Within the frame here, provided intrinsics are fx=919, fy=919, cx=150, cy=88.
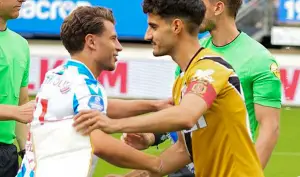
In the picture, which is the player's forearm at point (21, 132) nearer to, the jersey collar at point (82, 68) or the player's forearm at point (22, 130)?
the player's forearm at point (22, 130)

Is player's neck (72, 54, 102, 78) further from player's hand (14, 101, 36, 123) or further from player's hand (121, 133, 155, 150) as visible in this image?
player's hand (121, 133, 155, 150)

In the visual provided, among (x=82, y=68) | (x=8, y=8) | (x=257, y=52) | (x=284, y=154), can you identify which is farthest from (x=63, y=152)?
(x=284, y=154)

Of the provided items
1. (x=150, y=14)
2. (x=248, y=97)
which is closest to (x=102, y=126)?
(x=150, y=14)

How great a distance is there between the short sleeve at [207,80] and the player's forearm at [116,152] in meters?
0.44

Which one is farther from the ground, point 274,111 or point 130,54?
point 274,111

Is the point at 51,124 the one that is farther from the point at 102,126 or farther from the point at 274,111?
the point at 274,111

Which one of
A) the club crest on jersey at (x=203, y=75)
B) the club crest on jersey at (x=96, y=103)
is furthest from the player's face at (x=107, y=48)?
the club crest on jersey at (x=203, y=75)

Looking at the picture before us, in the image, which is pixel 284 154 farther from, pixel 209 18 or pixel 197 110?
pixel 197 110

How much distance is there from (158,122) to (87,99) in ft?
1.29

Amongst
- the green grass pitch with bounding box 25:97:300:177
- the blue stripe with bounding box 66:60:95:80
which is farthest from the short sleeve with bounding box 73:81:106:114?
the green grass pitch with bounding box 25:97:300:177

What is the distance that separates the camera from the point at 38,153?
461 cm

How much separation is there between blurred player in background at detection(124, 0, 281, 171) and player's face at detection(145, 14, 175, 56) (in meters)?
0.91

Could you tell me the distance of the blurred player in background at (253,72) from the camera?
5898 mm

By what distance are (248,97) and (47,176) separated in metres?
1.91
